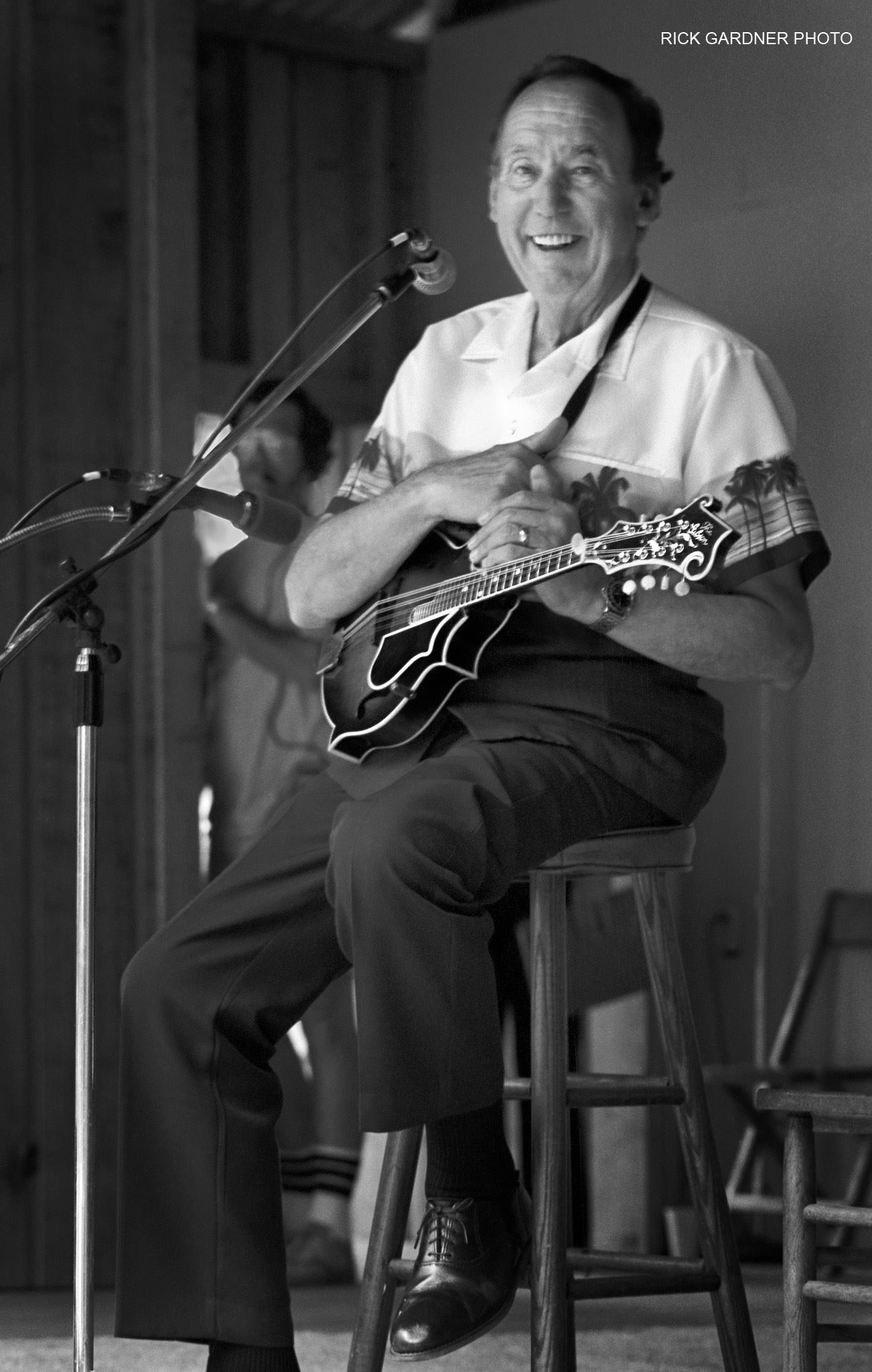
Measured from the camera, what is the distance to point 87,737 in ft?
5.40

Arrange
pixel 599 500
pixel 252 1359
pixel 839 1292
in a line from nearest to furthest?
pixel 839 1292
pixel 252 1359
pixel 599 500

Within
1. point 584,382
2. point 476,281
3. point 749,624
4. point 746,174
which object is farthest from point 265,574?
point 749,624

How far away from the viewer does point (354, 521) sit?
6.30 ft

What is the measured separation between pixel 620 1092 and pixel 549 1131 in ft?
0.46

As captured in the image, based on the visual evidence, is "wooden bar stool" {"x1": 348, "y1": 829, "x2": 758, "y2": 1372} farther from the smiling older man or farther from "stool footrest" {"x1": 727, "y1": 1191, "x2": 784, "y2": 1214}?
"stool footrest" {"x1": 727, "y1": 1191, "x2": 784, "y2": 1214}

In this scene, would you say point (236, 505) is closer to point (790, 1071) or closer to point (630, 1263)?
point (630, 1263)

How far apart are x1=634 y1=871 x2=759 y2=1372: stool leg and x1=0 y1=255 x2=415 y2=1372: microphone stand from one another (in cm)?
58

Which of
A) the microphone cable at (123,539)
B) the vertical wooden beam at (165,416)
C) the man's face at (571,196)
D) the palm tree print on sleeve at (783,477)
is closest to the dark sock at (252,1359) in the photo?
the microphone cable at (123,539)

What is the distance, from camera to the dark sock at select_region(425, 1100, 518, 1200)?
1823mm

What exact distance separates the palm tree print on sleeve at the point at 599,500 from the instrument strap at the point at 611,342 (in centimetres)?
7

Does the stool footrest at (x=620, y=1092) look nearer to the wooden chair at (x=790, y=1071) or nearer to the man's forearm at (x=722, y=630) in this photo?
the man's forearm at (x=722, y=630)

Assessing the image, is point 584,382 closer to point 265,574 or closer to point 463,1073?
point 463,1073

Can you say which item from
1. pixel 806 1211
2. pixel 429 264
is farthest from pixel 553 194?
pixel 806 1211

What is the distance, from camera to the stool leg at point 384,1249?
1846 millimetres
